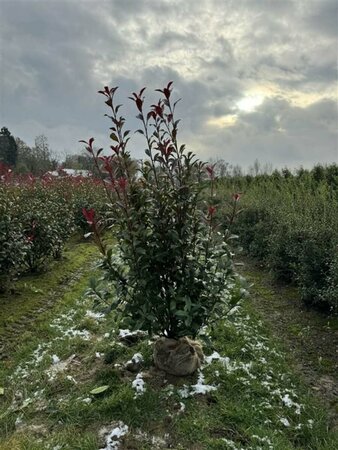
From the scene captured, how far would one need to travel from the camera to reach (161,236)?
2893 mm

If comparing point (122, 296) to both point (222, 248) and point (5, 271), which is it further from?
point (5, 271)

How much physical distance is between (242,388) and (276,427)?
0.44 meters

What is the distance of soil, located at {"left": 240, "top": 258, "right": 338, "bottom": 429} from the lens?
3.37m

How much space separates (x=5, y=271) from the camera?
525 cm

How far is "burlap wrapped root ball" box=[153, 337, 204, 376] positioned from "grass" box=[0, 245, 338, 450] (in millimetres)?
74

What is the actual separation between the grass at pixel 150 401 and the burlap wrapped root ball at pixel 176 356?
0.24ft

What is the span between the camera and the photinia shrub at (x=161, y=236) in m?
2.83

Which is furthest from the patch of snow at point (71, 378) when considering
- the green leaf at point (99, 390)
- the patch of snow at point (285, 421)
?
the patch of snow at point (285, 421)

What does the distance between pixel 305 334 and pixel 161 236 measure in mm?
2430

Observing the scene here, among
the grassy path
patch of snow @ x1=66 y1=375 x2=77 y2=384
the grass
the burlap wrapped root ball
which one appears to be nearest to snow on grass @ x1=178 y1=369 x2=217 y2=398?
the grass

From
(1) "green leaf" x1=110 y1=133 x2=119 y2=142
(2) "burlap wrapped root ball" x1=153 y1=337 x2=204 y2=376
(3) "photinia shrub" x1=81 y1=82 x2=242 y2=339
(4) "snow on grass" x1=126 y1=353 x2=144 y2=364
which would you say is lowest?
(4) "snow on grass" x1=126 y1=353 x2=144 y2=364

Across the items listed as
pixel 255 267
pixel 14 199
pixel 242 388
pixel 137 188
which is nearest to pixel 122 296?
pixel 137 188

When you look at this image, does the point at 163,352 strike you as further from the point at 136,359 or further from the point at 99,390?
the point at 99,390

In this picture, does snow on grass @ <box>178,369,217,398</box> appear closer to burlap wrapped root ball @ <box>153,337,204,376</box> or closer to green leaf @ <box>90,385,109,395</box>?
burlap wrapped root ball @ <box>153,337,204,376</box>
